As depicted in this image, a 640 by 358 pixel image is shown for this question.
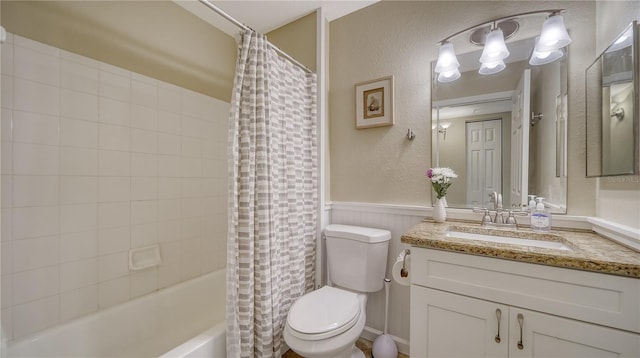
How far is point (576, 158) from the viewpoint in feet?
3.99

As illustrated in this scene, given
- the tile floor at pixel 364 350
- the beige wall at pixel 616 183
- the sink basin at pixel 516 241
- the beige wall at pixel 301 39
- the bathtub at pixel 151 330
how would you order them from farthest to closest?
the beige wall at pixel 301 39, the tile floor at pixel 364 350, the bathtub at pixel 151 330, the sink basin at pixel 516 241, the beige wall at pixel 616 183

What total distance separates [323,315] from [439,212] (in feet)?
2.95

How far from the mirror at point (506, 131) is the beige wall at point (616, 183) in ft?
0.43

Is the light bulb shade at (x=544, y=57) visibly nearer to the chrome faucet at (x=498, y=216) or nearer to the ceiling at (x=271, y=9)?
the chrome faucet at (x=498, y=216)

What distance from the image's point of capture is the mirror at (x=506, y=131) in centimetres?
127

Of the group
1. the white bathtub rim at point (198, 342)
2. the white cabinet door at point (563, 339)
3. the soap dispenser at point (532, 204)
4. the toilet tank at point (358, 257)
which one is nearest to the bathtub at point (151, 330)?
the white bathtub rim at point (198, 342)

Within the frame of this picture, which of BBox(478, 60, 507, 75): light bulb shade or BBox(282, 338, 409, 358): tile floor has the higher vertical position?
BBox(478, 60, 507, 75): light bulb shade

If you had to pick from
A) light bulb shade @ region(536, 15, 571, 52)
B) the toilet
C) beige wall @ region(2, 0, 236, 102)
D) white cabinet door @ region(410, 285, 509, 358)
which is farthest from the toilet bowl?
beige wall @ region(2, 0, 236, 102)

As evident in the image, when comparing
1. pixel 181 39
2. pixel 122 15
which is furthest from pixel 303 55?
pixel 122 15

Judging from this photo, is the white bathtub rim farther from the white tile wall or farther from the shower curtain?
the white tile wall

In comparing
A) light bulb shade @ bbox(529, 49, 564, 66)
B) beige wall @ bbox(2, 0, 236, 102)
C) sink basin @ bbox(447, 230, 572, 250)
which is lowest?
sink basin @ bbox(447, 230, 572, 250)

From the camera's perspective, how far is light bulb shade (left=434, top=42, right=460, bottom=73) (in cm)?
147

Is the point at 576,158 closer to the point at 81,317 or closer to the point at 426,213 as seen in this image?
the point at 426,213

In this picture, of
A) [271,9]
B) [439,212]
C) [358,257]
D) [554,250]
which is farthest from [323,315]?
[271,9]
